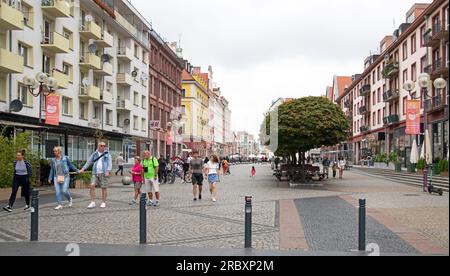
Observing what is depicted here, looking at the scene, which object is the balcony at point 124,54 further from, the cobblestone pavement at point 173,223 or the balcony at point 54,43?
the cobblestone pavement at point 173,223

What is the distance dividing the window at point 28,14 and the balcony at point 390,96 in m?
33.7

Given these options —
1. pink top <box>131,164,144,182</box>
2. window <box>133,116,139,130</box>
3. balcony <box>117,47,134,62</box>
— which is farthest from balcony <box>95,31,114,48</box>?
pink top <box>131,164,144,182</box>

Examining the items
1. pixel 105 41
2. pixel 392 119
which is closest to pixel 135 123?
pixel 105 41

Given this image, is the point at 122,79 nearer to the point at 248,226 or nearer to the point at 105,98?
the point at 105,98

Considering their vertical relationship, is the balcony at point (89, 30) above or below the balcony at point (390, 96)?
above

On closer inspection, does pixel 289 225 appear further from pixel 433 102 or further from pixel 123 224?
pixel 433 102

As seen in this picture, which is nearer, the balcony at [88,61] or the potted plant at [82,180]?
the potted plant at [82,180]

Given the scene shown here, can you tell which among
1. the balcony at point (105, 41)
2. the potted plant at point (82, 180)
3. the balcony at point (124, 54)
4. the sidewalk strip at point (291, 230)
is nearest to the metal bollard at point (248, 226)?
the sidewalk strip at point (291, 230)

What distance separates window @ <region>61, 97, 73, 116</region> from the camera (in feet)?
110

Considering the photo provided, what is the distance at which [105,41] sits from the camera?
129 feet

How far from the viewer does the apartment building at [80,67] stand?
1033 inches

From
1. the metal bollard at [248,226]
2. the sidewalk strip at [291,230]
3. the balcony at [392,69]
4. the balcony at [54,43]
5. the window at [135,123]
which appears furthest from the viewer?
the window at [135,123]

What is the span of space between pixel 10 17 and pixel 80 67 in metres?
11.5
